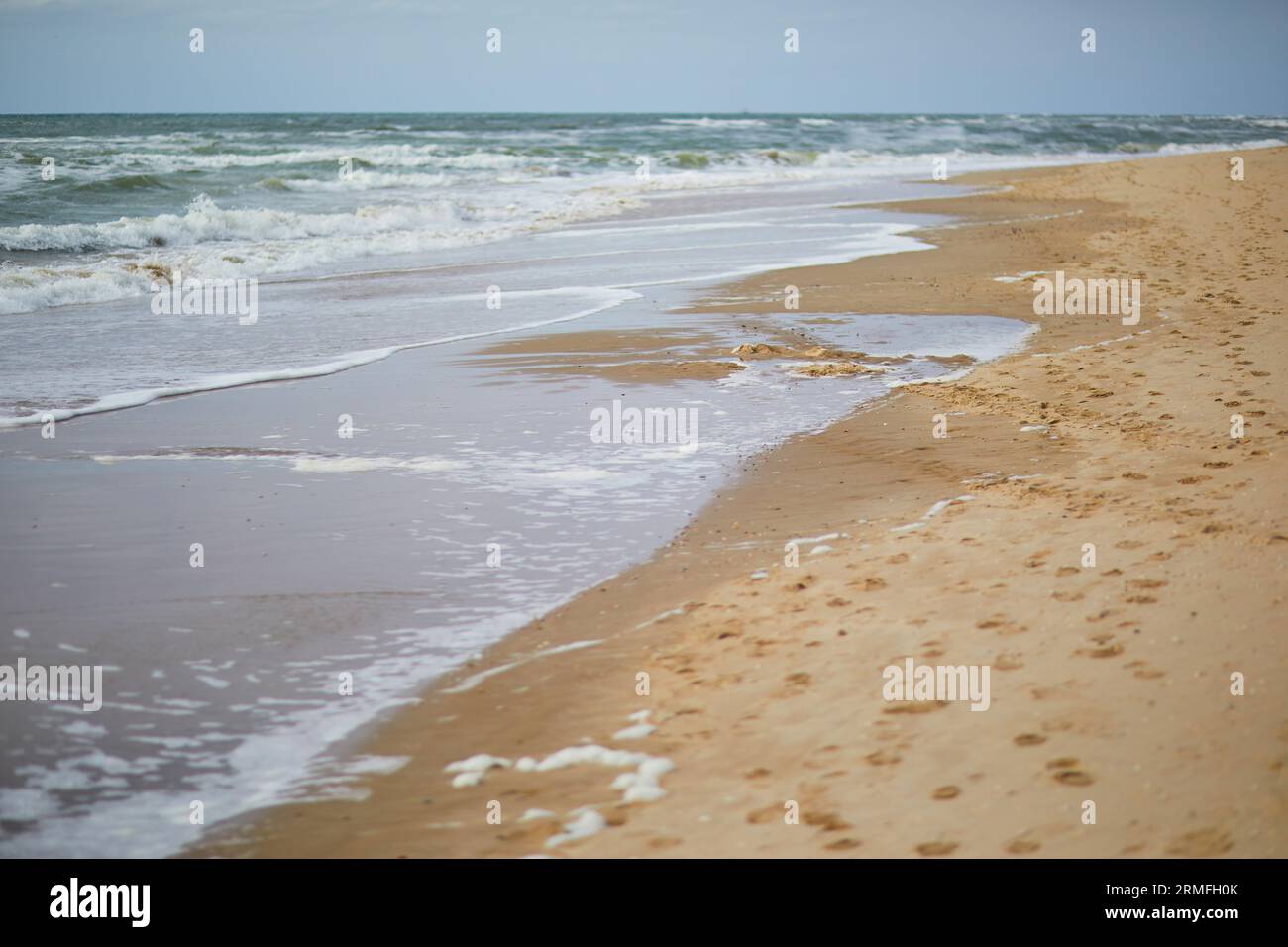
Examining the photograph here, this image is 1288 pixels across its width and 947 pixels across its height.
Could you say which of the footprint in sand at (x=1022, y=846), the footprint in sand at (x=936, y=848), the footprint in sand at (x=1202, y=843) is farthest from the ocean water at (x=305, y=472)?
the footprint in sand at (x=1202, y=843)

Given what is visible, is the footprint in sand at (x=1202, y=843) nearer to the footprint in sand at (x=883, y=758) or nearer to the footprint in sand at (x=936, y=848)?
the footprint in sand at (x=936, y=848)

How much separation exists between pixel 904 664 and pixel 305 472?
4191mm

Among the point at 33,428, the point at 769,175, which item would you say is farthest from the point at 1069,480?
the point at 769,175

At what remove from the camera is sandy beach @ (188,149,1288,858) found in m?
3.04

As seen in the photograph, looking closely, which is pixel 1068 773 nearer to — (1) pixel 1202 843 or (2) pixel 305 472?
(1) pixel 1202 843

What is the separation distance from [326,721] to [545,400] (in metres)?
4.81

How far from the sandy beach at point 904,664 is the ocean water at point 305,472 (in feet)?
1.21

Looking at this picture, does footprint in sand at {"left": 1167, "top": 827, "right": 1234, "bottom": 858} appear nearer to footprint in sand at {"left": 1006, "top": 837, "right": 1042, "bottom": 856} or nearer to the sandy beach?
the sandy beach

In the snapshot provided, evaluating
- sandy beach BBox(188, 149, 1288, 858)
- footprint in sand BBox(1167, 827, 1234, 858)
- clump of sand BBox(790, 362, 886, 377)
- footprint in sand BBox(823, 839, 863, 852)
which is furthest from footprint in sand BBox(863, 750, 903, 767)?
clump of sand BBox(790, 362, 886, 377)

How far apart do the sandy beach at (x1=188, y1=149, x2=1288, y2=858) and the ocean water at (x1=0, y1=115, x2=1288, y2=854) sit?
37cm

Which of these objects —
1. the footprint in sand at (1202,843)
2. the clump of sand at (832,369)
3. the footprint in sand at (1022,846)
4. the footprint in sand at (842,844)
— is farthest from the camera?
the clump of sand at (832,369)

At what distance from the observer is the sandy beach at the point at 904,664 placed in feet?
9.96

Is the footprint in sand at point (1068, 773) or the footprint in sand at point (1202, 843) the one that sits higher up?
the footprint in sand at point (1068, 773)

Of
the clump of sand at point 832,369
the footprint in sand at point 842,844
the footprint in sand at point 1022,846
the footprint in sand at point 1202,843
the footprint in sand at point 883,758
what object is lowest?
the footprint in sand at point 842,844
